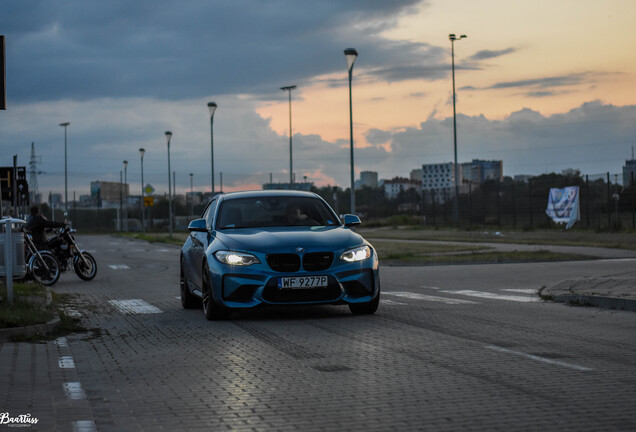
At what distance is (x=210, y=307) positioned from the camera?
1088cm

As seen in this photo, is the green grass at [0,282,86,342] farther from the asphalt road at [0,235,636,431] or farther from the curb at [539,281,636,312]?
the curb at [539,281,636,312]

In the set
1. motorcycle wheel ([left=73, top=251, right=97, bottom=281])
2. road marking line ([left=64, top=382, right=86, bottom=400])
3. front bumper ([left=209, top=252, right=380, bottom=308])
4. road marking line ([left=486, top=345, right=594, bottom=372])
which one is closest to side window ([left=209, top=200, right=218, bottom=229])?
front bumper ([left=209, top=252, right=380, bottom=308])

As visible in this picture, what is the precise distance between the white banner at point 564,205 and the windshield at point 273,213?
32.5 meters

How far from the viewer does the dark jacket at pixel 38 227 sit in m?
19.9

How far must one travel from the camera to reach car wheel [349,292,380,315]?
11.1 metres

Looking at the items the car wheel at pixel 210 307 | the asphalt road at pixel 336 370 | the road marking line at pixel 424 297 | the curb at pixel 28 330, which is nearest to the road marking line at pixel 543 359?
the asphalt road at pixel 336 370

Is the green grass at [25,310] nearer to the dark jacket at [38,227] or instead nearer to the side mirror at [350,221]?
the side mirror at [350,221]

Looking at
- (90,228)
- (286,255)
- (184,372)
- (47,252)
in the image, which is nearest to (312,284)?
(286,255)

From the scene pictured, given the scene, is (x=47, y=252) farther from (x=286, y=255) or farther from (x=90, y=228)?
(x=90, y=228)

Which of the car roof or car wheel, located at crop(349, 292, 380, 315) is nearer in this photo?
car wheel, located at crop(349, 292, 380, 315)

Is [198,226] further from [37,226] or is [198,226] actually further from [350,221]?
[37,226]

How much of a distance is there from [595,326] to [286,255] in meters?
3.72

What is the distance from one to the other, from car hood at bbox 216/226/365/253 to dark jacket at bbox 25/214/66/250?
32.1ft

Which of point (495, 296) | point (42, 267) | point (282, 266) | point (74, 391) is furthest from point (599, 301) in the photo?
point (42, 267)
